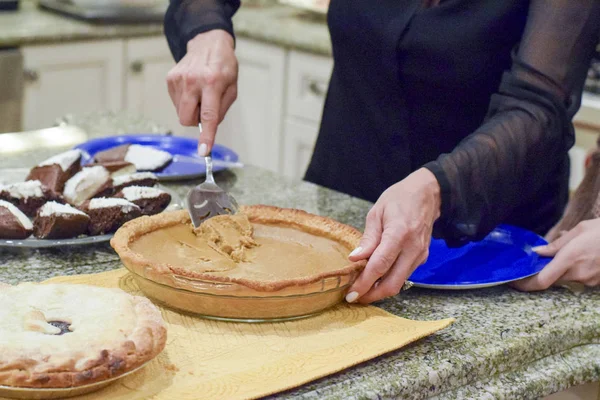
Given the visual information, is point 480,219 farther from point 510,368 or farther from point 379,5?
point 379,5

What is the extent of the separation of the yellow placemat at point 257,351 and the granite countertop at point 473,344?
0.07 ft

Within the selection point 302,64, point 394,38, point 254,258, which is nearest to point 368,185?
point 394,38

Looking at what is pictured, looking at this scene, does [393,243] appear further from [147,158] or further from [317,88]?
[317,88]

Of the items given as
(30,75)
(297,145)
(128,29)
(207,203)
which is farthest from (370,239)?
(128,29)

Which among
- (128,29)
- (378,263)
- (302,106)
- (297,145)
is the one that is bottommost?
(297,145)

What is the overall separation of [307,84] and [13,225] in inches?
80.7

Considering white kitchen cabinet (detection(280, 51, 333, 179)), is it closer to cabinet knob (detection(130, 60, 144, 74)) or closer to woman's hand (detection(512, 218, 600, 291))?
cabinet knob (detection(130, 60, 144, 74))

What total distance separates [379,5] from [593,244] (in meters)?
0.61

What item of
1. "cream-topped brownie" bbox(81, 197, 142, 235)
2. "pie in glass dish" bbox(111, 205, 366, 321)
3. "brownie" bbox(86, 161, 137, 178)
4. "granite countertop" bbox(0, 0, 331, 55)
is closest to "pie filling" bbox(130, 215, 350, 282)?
"pie in glass dish" bbox(111, 205, 366, 321)

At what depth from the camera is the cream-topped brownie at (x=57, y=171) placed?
4.75ft

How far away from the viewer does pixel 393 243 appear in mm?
1127

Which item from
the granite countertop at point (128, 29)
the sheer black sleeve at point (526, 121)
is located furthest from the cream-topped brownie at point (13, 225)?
the granite countertop at point (128, 29)

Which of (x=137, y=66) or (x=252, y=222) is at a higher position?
(x=252, y=222)

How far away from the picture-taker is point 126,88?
3447 mm
